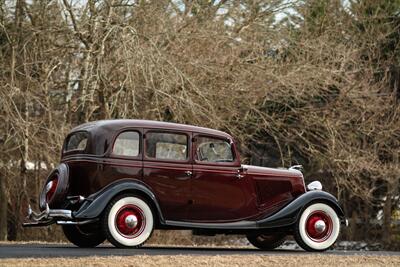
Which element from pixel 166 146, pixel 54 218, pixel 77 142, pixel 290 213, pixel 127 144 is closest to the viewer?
pixel 54 218

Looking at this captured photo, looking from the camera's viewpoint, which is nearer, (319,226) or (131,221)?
(131,221)

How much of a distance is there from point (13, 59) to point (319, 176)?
1220 centimetres

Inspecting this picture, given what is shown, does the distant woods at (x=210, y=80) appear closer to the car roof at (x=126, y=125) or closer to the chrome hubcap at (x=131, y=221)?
the car roof at (x=126, y=125)

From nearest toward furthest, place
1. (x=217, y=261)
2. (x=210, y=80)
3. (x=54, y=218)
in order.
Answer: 1. (x=217, y=261)
2. (x=54, y=218)
3. (x=210, y=80)

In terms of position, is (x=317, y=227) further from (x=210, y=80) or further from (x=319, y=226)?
(x=210, y=80)

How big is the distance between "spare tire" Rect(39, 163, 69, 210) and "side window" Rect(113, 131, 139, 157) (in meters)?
0.75

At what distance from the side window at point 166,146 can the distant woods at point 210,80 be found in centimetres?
582

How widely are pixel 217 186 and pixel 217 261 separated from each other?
6.82 ft

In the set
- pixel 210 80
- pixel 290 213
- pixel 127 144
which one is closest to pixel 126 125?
pixel 127 144

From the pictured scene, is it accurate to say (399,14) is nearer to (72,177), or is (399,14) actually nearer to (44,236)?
(44,236)

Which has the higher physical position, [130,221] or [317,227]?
[130,221]

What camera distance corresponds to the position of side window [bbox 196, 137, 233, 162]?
13.9m

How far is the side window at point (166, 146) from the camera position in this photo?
13.6 m

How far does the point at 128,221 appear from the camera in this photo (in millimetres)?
12930
